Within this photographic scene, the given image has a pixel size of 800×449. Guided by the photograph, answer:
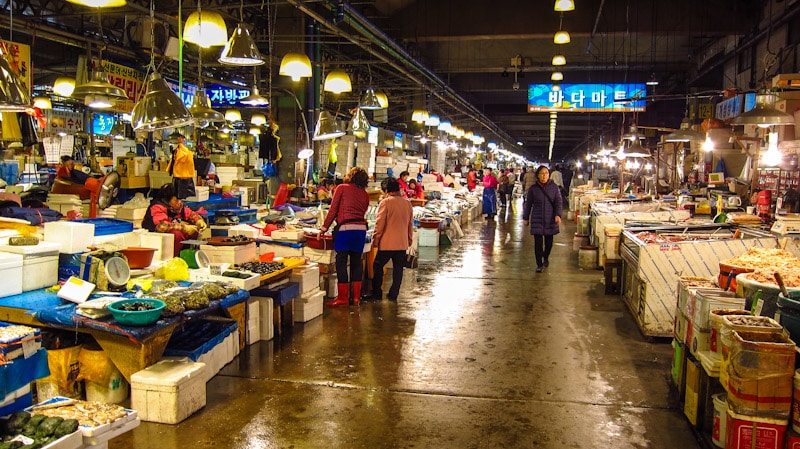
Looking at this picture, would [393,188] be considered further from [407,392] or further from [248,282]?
[407,392]

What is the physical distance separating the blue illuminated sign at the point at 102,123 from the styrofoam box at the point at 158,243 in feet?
52.1

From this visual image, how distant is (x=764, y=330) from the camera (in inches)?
147

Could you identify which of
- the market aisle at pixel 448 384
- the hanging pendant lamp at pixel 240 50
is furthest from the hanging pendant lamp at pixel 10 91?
the hanging pendant lamp at pixel 240 50

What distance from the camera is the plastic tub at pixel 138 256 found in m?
5.64

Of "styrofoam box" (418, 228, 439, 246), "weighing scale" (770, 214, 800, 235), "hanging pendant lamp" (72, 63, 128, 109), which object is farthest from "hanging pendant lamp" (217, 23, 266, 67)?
"styrofoam box" (418, 228, 439, 246)

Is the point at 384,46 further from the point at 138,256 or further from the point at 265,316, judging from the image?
the point at 138,256

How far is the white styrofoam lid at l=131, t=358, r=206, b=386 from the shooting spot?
4301 millimetres

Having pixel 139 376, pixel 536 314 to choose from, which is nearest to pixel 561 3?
pixel 536 314

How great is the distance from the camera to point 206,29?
21.2ft

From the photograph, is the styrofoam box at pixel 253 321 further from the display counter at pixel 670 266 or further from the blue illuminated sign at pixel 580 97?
the blue illuminated sign at pixel 580 97

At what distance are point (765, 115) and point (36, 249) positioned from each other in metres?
7.21

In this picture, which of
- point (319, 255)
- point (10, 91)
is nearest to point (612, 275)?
point (319, 255)

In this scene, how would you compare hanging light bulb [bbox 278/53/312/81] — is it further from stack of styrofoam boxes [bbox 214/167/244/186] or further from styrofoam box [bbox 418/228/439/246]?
styrofoam box [bbox 418/228/439/246]

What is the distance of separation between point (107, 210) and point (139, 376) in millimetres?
5304
